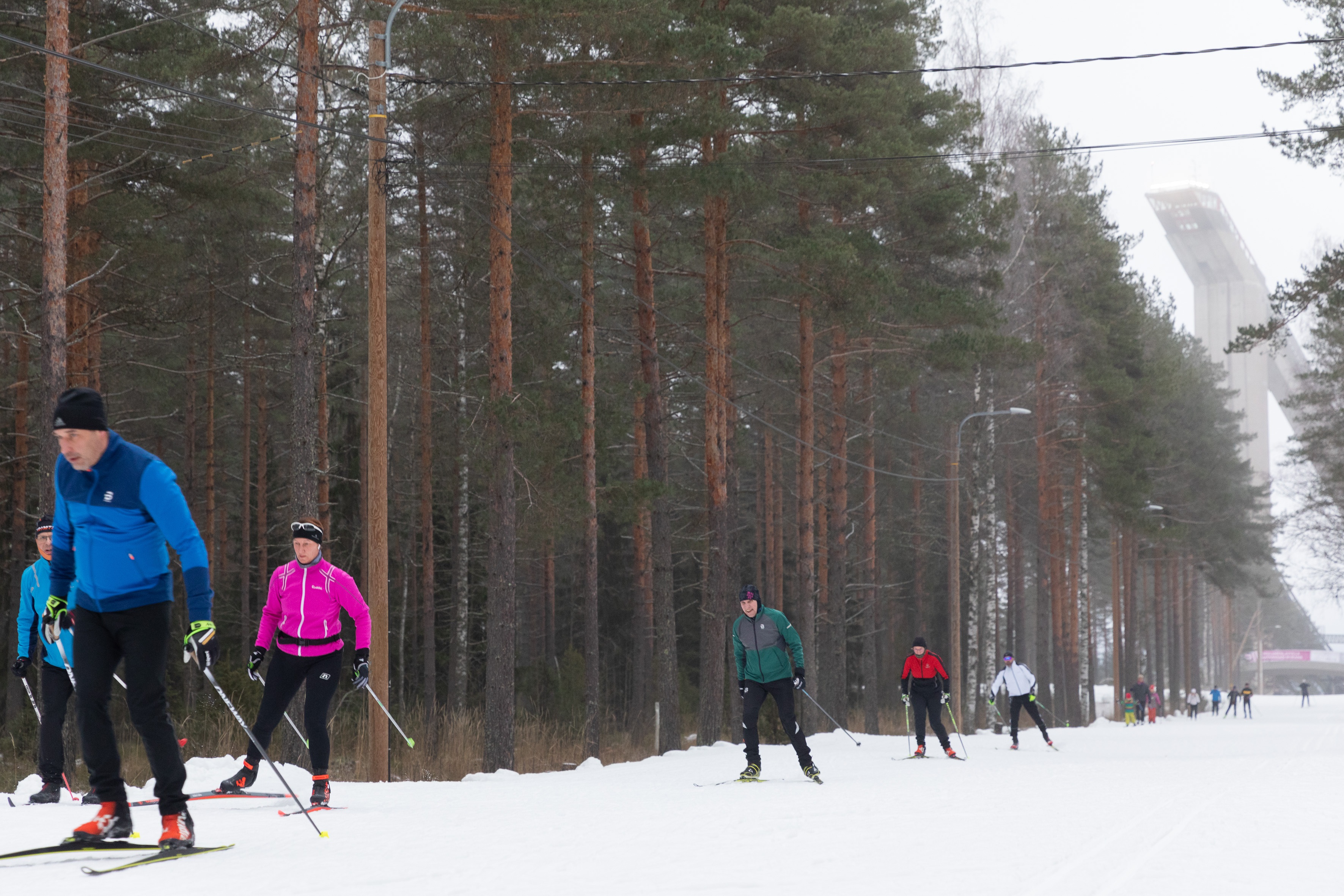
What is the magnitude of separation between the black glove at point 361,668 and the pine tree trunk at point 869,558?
21.1 metres

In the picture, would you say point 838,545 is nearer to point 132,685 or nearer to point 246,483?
point 246,483

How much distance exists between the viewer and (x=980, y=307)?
26.3 m

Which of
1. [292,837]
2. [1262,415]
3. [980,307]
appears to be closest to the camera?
[292,837]

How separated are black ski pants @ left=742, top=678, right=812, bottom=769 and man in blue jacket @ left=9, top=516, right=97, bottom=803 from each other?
6.28 metres

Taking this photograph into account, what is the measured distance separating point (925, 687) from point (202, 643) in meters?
15.1

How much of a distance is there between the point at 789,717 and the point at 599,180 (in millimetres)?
10717

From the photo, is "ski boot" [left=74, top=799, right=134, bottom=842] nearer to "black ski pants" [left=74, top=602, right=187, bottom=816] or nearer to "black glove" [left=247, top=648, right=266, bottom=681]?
"black ski pants" [left=74, top=602, right=187, bottom=816]

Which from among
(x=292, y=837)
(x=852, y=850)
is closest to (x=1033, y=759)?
(x=852, y=850)

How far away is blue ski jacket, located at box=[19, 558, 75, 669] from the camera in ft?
28.9

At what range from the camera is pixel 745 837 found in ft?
26.2

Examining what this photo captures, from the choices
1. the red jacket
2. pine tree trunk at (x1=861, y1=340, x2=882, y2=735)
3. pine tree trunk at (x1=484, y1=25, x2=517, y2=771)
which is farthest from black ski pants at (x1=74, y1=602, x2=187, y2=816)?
pine tree trunk at (x1=861, y1=340, x2=882, y2=735)

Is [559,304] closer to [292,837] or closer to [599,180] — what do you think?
[599,180]

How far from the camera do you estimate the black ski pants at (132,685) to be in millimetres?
6086

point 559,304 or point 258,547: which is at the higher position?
point 559,304
